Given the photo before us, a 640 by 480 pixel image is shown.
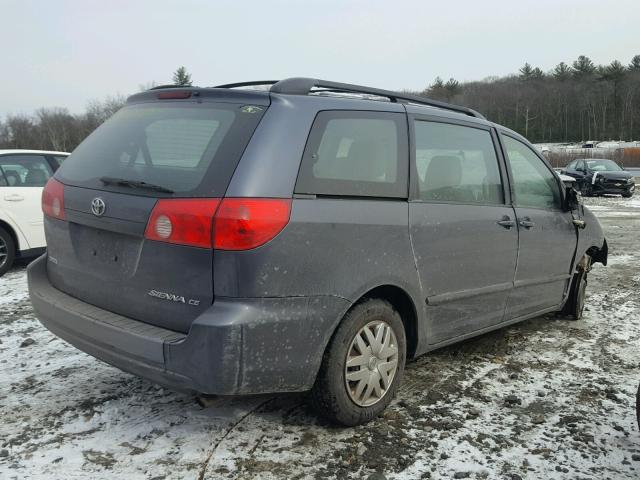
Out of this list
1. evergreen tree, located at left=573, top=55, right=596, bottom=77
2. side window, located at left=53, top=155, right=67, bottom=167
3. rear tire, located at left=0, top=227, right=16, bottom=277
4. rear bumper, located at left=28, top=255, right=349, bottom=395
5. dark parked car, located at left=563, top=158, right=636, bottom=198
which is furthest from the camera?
evergreen tree, located at left=573, top=55, right=596, bottom=77

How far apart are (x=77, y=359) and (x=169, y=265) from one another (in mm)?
1893

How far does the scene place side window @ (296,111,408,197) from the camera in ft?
9.27

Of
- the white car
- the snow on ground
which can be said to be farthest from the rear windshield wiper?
the white car

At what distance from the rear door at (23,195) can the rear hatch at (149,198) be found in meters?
4.50

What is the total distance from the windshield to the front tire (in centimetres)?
2325

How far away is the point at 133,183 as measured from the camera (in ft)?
9.24

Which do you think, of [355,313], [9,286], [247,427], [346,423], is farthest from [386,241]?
[9,286]

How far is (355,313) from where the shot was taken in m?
2.95

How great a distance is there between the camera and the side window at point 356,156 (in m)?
2.83

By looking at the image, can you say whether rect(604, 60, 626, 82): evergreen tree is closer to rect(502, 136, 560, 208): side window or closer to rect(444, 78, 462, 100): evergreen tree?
rect(444, 78, 462, 100): evergreen tree

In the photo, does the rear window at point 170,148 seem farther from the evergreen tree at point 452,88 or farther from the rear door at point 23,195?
the evergreen tree at point 452,88

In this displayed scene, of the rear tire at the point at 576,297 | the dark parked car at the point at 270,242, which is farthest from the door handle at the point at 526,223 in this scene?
the rear tire at the point at 576,297

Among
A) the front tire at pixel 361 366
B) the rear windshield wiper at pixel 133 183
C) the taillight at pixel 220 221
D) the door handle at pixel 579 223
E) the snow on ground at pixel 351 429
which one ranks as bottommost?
the snow on ground at pixel 351 429

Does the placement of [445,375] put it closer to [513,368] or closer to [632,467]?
[513,368]
